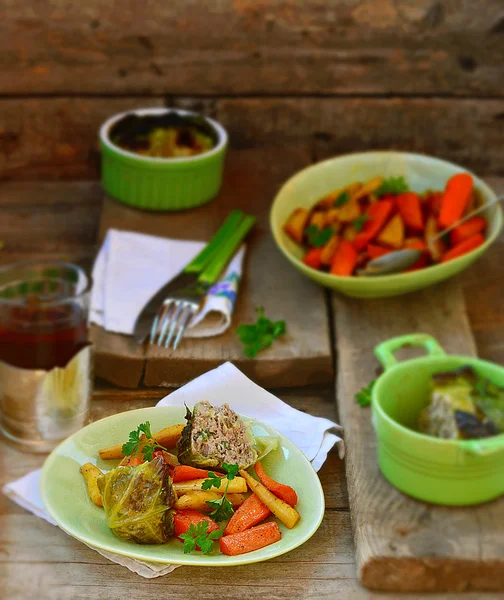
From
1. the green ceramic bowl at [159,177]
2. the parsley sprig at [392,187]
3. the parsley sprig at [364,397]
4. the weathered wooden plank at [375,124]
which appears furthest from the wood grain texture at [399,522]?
the weathered wooden plank at [375,124]

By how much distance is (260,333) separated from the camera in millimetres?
866

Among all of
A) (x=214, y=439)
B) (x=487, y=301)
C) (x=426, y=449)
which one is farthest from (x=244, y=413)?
(x=487, y=301)

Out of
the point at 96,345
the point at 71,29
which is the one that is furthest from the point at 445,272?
the point at 71,29

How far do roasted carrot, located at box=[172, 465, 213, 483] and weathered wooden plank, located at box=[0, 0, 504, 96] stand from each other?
0.81 m

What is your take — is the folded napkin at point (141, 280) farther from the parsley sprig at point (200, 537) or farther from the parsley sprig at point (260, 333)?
the parsley sprig at point (200, 537)

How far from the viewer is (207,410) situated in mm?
594

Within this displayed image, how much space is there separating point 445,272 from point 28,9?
26.2 inches

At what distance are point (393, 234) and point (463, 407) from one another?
14.6 inches

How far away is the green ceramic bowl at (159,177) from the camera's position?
3.70ft

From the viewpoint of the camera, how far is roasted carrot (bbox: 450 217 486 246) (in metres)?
1.01

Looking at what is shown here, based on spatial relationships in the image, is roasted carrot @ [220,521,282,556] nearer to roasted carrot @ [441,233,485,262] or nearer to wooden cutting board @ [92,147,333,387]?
wooden cutting board @ [92,147,333,387]

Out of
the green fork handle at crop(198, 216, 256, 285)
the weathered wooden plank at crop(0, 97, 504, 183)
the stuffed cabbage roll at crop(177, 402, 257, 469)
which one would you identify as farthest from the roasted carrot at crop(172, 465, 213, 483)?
the weathered wooden plank at crop(0, 97, 504, 183)

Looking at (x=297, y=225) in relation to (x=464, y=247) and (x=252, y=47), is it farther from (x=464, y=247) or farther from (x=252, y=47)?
(x=252, y=47)

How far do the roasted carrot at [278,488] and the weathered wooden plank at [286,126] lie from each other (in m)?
0.80
